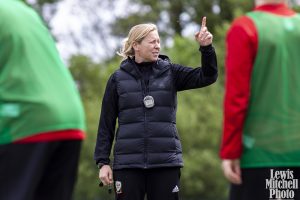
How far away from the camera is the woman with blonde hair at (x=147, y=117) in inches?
295

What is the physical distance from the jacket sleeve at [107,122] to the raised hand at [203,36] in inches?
38.0

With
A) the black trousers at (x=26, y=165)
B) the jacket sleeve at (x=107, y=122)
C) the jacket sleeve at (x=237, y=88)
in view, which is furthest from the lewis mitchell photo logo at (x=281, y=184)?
the jacket sleeve at (x=107, y=122)

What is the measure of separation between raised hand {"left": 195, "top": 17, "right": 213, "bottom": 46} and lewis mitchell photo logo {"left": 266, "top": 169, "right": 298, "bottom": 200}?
156 cm

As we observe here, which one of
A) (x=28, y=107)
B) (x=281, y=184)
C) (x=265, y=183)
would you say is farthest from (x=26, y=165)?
(x=281, y=184)

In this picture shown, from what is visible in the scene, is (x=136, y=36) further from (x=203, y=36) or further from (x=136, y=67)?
(x=203, y=36)

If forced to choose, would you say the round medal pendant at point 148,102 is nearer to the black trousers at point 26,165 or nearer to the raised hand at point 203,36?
the raised hand at point 203,36

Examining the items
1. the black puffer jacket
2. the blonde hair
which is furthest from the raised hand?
the blonde hair

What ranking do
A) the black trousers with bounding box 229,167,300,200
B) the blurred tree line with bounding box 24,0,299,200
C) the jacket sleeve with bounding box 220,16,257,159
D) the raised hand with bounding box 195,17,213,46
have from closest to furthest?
1. the jacket sleeve with bounding box 220,16,257,159
2. the black trousers with bounding box 229,167,300,200
3. the raised hand with bounding box 195,17,213,46
4. the blurred tree line with bounding box 24,0,299,200

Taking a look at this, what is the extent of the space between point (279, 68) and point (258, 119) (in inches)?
12.9

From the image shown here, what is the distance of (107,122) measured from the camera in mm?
7887

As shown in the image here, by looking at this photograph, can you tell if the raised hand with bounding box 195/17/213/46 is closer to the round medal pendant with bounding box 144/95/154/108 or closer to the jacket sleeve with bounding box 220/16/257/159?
the round medal pendant with bounding box 144/95/154/108

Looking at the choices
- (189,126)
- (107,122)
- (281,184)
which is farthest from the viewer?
(189,126)

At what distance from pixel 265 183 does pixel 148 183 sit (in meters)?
2.07

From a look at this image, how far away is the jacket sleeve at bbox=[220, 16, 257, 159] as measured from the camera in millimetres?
5422
